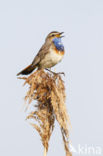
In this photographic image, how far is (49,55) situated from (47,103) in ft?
9.16

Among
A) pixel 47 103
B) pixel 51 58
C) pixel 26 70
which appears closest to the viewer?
pixel 47 103

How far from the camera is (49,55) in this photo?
6.82 metres

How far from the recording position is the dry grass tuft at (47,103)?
3.86 metres

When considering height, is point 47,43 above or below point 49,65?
above

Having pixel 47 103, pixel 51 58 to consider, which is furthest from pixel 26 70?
pixel 47 103

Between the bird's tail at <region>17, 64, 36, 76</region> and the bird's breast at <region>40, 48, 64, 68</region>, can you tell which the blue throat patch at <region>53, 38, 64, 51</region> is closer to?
the bird's breast at <region>40, 48, 64, 68</region>

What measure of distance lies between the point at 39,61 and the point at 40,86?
2.89 meters

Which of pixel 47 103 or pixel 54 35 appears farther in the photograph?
pixel 54 35

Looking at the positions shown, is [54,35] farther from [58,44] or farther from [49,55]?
[49,55]

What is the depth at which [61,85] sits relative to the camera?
14.0 feet

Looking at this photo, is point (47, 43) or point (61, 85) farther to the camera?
point (47, 43)

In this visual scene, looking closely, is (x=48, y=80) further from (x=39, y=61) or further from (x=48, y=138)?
(x=39, y=61)

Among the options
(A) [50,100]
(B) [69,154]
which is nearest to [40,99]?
(A) [50,100]

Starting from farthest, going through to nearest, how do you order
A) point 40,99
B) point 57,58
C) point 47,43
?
1. point 47,43
2. point 57,58
3. point 40,99
